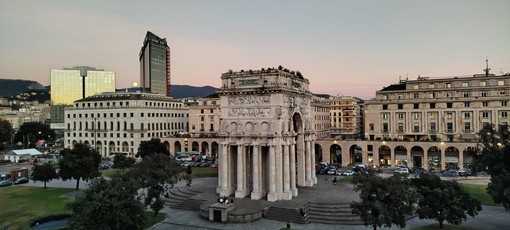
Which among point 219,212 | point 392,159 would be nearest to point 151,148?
point 219,212

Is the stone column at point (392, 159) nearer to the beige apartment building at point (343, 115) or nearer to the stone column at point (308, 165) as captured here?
the stone column at point (308, 165)

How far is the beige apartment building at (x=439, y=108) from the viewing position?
85.3 meters

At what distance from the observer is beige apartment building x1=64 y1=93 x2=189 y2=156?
377 feet

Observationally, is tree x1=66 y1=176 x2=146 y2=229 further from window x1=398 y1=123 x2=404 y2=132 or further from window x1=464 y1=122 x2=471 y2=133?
window x1=464 y1=122 x2=471 y2=133

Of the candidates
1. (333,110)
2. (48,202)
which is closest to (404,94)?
(333,110)

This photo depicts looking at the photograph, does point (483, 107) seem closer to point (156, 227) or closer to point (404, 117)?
point (404, 117)

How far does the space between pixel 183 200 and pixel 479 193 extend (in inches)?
1799

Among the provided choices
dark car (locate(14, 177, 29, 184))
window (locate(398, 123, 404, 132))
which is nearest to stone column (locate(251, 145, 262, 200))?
dark car (locate(14, 177, 29, 184))

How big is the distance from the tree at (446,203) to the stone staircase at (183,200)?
93.3 feet

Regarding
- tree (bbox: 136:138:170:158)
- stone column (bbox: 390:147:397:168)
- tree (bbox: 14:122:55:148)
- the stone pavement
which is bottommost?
the stone pavement

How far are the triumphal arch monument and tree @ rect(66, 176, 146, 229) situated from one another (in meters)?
18.9

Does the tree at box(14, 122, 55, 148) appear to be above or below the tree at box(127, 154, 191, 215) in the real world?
above

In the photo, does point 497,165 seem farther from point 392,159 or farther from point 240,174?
point 392,159

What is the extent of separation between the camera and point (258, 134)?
49.9m
